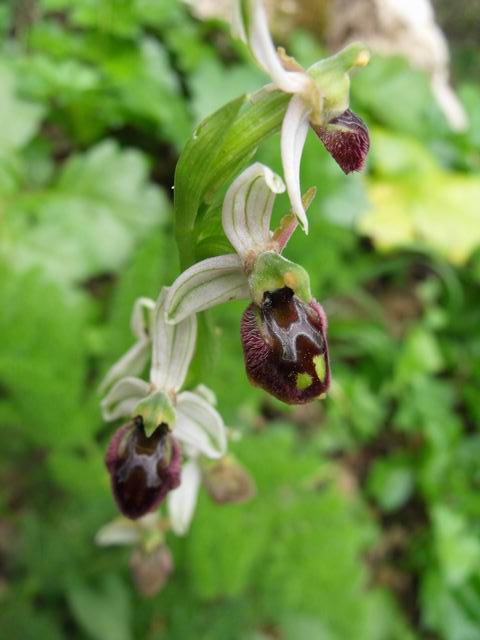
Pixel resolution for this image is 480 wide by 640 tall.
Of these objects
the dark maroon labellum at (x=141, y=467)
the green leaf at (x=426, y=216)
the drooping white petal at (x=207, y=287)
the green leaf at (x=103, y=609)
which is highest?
the drooping white petal at (x=207, y=287)

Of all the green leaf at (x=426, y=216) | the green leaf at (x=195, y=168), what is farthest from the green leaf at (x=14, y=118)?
the green leaf at (x=195, y=168)

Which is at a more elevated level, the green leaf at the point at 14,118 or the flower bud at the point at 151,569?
the green leaf at the point at 14,118

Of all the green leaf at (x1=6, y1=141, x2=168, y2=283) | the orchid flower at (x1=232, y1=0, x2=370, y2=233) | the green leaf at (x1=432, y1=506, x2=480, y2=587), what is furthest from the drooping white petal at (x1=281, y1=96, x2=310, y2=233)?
the green leaf at (x1=432, y1=506, x2=480, y2=587)

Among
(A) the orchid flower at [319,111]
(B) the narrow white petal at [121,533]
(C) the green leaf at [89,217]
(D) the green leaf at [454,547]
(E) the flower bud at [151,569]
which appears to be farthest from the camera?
(D) the green leaf at [454,547]

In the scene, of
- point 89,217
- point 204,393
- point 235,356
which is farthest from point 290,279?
point 89,217

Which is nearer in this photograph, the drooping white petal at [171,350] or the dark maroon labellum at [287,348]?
the dark maroon labellum at [287,348]

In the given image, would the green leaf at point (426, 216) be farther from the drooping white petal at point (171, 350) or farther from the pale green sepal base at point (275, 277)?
the pale green sepal base at point (275, 277)

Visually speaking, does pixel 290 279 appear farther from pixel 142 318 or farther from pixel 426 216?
pixel 426 216
